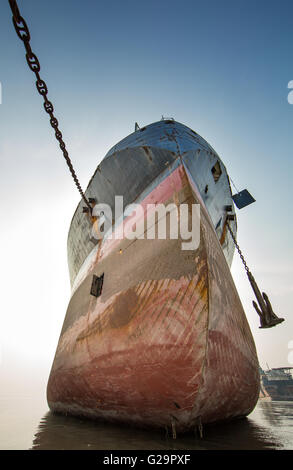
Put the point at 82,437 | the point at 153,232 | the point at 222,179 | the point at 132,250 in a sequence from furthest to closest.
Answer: the point at 222,179 → the point at 132,250 → the point at 153,232 → the point at 82,437

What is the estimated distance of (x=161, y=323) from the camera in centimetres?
239

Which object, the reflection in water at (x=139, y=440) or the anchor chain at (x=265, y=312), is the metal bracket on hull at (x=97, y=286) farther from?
the anchor chain at (x=265, y=312)

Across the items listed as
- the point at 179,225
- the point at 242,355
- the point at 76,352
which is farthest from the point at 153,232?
the point at 76,352

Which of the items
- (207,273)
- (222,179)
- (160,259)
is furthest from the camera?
(222,179)

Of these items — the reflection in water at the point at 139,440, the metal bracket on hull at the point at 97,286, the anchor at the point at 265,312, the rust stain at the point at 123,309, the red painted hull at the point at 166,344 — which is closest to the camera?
the reflection in water at the point at 139,440

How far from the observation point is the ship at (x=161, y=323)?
7.11ft

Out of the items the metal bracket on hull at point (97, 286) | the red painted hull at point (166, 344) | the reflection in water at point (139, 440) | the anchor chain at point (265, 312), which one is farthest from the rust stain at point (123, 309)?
the anchor chain at point (265, 312)

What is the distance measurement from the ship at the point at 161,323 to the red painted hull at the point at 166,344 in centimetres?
1

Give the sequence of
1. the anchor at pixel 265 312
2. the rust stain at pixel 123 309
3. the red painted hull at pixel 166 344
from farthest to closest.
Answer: the anchor at pixel 265 312 < the rust stain at pixel 123 309 < the red painted hull at pixel 166 344

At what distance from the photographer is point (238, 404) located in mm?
2775

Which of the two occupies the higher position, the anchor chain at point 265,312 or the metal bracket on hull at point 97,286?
the metal bracket on hull at point 97,286

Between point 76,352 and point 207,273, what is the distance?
2.58 meters

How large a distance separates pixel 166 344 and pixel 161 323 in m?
0.21
